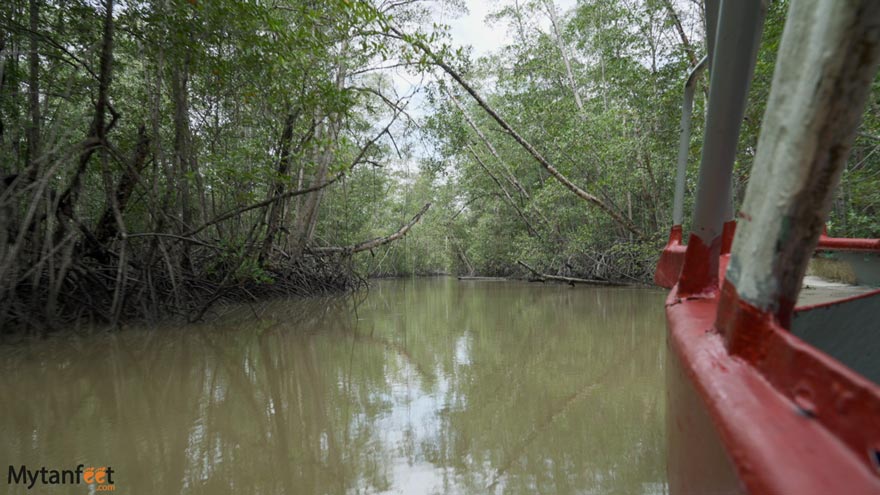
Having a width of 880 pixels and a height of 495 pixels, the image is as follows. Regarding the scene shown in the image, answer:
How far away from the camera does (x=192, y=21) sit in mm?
4008

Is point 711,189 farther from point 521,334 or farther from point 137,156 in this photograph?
point 137,156

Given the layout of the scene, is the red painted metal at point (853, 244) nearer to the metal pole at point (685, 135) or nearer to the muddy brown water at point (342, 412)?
the metal pole at point (685, 135)

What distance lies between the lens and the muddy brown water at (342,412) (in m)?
1.45

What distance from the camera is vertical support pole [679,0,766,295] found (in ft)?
2.01

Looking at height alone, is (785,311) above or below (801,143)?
below

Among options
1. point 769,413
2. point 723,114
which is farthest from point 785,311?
point 723,114

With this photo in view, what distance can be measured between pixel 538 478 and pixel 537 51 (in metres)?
11.0

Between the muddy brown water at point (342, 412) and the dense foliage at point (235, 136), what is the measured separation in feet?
3.77

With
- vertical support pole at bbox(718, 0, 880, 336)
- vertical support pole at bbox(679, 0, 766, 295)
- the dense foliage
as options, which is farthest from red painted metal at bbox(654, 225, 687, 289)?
the dense foliage

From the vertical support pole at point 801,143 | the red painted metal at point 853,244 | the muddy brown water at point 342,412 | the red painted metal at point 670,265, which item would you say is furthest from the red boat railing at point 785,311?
the red painted metal at point 853,244

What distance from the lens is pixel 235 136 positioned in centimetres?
634

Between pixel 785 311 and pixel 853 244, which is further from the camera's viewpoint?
pixel 853 244

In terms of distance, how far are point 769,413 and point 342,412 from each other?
76.0 inches

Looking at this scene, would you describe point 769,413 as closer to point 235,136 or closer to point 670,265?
point 670,265
